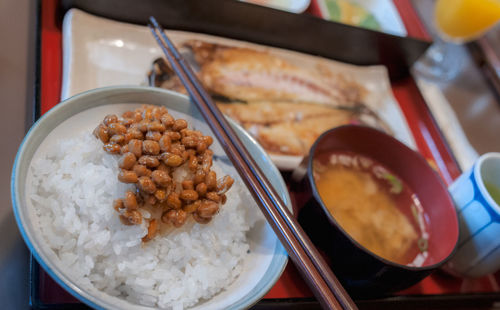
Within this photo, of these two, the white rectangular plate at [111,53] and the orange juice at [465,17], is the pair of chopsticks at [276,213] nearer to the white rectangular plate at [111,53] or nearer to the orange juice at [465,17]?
the white rectangular plate at [111,53]

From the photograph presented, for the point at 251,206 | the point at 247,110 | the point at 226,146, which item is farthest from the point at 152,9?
the point at 251,206

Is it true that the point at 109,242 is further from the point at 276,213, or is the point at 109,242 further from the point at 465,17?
the point at 465,17

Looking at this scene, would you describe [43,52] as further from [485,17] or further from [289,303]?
[485,17]

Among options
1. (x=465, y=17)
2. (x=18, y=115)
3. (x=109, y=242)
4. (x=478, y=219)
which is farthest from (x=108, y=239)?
(x=465, y=17)

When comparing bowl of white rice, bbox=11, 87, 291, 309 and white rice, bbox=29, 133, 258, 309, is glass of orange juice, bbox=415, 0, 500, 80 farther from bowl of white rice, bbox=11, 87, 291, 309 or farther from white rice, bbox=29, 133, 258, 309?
white rice, bbox=29, 133, 258, 309

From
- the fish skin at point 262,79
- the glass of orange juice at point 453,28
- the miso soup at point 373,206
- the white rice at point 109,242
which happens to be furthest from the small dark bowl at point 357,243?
the glass of orange juice at point 453,28
